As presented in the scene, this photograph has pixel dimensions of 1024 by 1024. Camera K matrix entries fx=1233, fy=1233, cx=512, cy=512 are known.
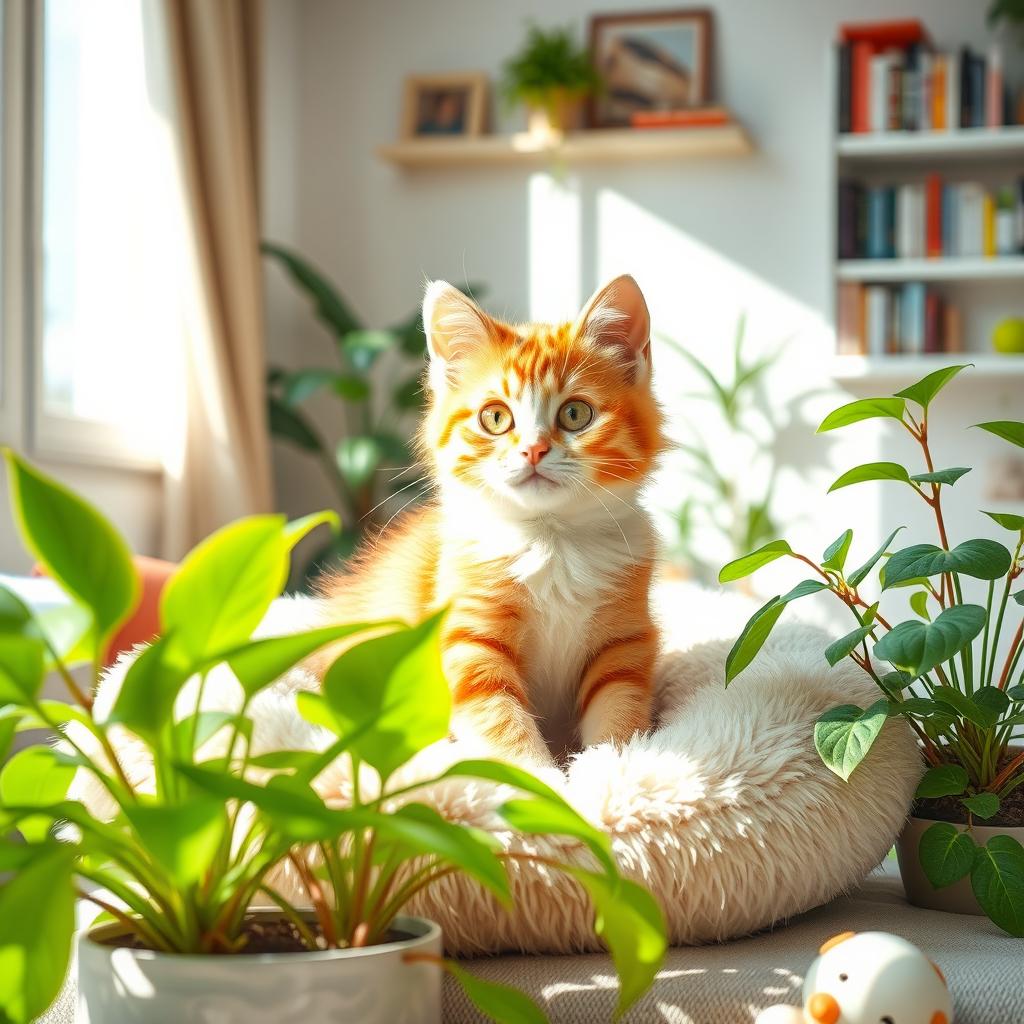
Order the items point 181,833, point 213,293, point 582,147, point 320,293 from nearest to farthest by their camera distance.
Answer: point 181,833, point 213,293, point 320,293, point 582,147

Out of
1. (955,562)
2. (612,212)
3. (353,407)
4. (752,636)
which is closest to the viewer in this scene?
(955,562)

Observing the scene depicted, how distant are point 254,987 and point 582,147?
3.59 meters

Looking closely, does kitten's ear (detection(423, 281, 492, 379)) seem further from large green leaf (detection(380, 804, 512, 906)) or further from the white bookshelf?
the white bookshelf

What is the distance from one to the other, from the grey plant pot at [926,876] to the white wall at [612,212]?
8.98ft

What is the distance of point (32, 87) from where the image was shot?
271 cm

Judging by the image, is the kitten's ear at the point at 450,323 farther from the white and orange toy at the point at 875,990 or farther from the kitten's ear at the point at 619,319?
the white and orange toy at the point at 875,990

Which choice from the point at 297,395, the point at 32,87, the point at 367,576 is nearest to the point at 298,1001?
the point at 367,576

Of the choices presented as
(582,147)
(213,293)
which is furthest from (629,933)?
(582,147)

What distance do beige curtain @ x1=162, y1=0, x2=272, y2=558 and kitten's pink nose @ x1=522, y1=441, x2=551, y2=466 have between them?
7.60ft

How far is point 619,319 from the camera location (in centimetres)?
121

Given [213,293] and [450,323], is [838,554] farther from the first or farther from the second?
[213,293]

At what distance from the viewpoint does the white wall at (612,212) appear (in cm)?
385

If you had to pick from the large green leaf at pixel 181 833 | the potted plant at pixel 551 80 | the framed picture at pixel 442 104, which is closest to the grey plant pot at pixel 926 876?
the large green leaf at pixel 181 833

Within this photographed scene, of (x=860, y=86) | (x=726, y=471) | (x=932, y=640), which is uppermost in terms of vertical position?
(x=860, y=86)
